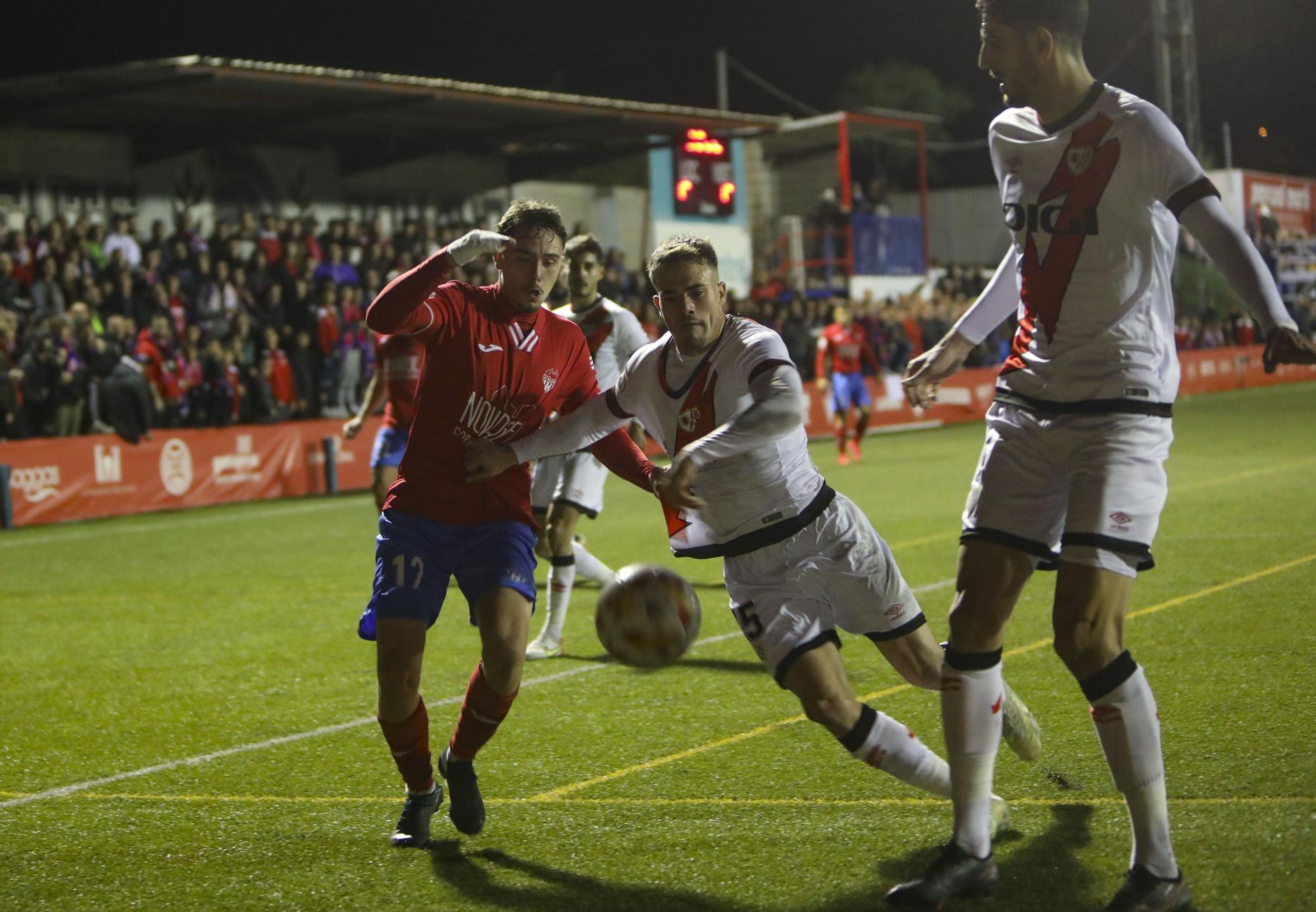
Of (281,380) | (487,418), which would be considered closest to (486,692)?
(487,418)

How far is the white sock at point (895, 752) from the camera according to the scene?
452cm

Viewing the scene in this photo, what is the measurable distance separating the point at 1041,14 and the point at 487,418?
2.25m

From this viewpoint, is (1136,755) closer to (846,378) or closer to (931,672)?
(931,672)

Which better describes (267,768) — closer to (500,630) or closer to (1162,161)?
(500,630)

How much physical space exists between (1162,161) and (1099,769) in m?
2.41

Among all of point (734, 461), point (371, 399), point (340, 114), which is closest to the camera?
point (734, 461)

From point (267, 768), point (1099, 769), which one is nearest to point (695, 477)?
point (1099, 769)

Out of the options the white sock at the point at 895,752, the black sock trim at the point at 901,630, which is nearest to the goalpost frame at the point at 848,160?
the black sock trim at the point at 901,630

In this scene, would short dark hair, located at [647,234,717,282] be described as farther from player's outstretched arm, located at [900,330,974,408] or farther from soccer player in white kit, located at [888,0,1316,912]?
soccer player in white kit, located at [888,0,1316,912]

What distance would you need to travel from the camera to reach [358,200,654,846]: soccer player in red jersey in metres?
5.06

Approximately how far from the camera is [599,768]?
5988 millimetres

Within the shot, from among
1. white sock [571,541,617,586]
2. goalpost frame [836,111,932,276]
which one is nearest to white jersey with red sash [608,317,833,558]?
white sock [571,541,617,586]

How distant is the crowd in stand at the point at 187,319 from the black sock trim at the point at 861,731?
1612cm

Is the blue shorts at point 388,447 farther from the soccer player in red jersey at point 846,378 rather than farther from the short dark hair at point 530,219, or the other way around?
the soccer player in red jersey at point 846,378
